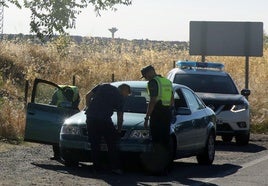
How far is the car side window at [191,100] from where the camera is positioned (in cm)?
1486

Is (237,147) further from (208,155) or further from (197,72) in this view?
(208,155)

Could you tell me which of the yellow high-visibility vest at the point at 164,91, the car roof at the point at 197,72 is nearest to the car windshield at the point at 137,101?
the yellow high-visibility vest at the point at 164,91

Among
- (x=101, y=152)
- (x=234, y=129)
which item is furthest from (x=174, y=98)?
(x=234, y=129)

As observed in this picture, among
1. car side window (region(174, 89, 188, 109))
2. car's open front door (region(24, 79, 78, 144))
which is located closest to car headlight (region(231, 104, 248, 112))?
car side window (region(174, 89, 188, 109))

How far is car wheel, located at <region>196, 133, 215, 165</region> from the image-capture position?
15.0 metres

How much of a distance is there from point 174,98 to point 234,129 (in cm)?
529

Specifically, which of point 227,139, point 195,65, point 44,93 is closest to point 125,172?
point 227,139

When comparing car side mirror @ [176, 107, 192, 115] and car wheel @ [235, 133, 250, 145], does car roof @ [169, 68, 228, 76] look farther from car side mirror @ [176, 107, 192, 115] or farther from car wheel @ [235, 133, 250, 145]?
car side mirror @ [176, 107, 192, 115]

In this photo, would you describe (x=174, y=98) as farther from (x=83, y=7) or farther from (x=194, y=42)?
(x=194, y=42)

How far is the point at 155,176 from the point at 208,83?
26.3ft

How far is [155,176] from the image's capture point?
13.1m

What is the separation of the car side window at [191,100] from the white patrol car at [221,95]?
165 inches

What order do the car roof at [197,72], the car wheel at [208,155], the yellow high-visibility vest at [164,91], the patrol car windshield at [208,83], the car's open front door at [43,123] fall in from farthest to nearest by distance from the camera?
the car roof at [197,72] < the patrol car windshield at [208,83] < the car wheel at [208,155] < the car's open front door at [43,123] < the yellow high-visibility vest at [164,91]

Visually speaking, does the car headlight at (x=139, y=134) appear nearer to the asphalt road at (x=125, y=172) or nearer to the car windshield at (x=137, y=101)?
the asphalt road at (x=125, y=172)
